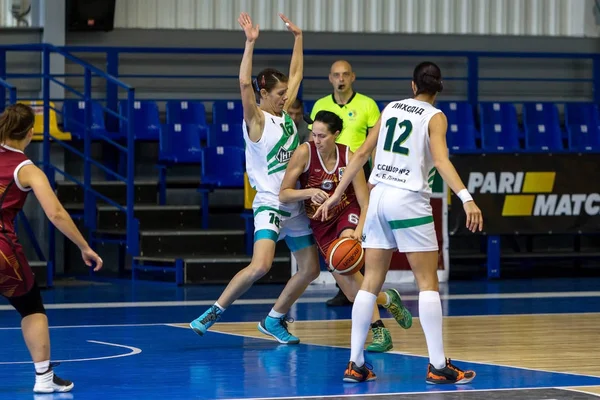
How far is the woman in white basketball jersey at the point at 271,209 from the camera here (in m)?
8.32

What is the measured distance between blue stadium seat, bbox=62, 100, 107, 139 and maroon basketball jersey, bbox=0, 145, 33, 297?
27.7ft

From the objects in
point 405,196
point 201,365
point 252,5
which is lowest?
point 201,365

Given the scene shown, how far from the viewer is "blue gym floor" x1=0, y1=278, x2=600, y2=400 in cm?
668

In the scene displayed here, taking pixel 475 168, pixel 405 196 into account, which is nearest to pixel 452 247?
pixel 475 168

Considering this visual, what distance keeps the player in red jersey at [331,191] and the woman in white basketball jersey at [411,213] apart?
1.14 meters

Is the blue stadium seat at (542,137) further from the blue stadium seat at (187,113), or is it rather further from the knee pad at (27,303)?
the knee pad at (27,303)

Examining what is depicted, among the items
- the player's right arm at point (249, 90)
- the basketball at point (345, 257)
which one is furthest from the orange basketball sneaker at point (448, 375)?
A: the player's right arm at point (249, 90)

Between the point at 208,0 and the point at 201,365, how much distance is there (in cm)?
999

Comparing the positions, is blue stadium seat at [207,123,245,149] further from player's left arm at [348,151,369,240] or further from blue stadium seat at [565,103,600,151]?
player's left arm at [348,151,369,240]

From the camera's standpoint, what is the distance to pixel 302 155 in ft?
27.0

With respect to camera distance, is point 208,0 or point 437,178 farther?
point 208,0

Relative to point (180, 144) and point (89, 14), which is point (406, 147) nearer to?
point (180, 144)

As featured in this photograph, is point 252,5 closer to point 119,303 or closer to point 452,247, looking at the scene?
point 452,247

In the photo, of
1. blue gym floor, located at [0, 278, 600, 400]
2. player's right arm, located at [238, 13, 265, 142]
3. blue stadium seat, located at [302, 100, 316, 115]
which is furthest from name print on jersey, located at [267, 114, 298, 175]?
blue stadium seat, located at [302, 100, 316, 115]
